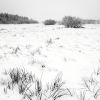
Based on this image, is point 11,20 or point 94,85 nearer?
point 94,85

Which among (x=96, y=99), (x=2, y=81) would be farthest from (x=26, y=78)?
(x=96, y=99)

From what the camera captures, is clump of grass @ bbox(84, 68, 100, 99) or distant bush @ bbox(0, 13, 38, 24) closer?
clump of grass @ bbox(84, 68, 100, 99)

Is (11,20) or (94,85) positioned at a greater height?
(11,20)

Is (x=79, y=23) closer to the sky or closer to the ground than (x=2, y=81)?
closer to the sky

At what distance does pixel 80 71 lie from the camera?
189cm

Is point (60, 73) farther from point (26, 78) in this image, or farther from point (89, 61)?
point (89, 61)

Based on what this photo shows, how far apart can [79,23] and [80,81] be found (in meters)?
12.3

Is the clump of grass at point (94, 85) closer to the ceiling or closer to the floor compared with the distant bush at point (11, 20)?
closer to the floor

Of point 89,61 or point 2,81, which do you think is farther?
point 89,61

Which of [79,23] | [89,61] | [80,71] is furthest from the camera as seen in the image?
[79,23]

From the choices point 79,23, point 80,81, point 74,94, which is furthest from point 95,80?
point 79,23

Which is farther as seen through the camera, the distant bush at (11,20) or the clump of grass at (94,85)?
the distant bush at (11,20)

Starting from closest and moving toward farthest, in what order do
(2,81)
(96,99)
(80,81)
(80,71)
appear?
(96,99) < (2,81) < (80,81) < (80,71)

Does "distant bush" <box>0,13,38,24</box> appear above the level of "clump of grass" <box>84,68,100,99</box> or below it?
above
